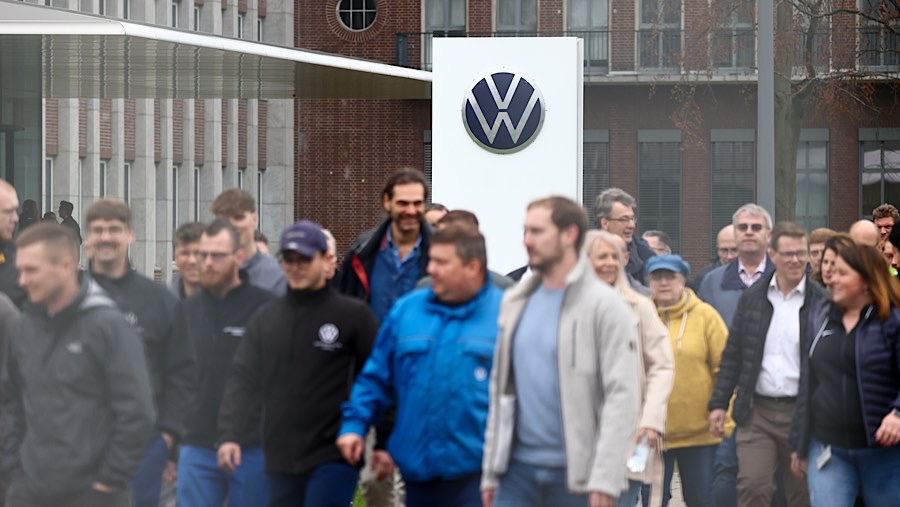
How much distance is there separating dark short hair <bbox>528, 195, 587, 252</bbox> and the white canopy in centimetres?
1349

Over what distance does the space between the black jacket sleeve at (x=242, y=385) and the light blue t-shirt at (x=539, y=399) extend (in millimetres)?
1483

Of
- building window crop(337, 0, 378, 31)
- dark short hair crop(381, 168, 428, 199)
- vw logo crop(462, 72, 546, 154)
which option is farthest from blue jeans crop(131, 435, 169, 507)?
building window crop(337, 0, 378, 31)

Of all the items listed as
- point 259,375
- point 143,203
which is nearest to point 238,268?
point 259,375

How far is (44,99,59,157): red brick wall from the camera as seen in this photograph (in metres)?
39.7

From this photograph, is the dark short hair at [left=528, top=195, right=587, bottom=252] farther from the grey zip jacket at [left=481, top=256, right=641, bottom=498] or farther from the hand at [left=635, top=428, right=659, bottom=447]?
the hand at [left=635, top=428, right=659, bottom=447]

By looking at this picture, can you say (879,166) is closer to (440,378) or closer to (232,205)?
(232,205)

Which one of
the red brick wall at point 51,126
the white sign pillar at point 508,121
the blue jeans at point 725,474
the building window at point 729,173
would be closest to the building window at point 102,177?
the red brick wall at point 51,126

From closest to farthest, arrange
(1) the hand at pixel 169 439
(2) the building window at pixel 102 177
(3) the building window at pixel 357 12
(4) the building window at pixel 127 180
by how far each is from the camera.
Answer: (1) the hand at pixel 169 439 < (2) the building window at pixel 102 177 < (4) the building window at pixel 127 180 < (3) the building window at pixel 357 12

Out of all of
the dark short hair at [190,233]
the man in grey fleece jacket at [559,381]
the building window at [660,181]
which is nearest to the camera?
the man in grey fleece jacket at [559,381]

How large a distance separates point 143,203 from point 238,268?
121ft

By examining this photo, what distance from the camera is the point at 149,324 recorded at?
8.94 m

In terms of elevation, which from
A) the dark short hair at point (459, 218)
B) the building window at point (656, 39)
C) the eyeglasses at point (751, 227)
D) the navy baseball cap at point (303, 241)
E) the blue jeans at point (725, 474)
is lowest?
the blue jeans at point (725, 474)

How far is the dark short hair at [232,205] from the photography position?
32.0 ft

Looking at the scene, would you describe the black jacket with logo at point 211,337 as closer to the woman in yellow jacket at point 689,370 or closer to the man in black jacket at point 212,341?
the man in black jacket at point 212,341
